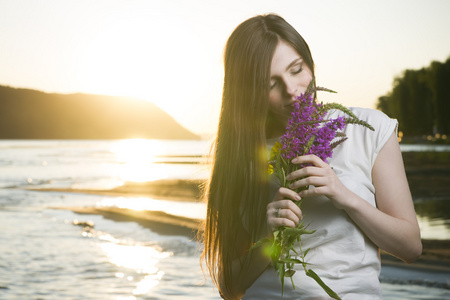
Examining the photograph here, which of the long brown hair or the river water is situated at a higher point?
the long brown hair

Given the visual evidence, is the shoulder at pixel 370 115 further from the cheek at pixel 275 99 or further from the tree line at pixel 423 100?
the tree line at pixel 423 100

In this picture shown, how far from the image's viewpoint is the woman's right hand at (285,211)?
6.37 ft

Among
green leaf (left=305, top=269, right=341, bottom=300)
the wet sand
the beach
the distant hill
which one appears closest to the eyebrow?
green leaf (left=305, top=269, right=341, bottom=300)

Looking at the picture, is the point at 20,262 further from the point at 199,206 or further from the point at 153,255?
the point at 199,206

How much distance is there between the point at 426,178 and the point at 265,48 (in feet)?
72.2

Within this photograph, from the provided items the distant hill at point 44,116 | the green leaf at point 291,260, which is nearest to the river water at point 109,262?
the green leaf at point 291,260

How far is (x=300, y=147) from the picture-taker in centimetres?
196

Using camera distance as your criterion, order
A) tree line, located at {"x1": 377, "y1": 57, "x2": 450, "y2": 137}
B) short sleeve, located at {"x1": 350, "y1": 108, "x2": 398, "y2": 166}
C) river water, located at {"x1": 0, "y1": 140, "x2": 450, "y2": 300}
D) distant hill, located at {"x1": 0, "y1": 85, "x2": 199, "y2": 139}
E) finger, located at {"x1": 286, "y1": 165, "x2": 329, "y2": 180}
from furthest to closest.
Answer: distant hill, located at {"x1": 0, "y1": 85, "x2": 199, "y2": 139} → tree line, located at {"x1": 377, "y1": 57, "x2": 450, "y2": 137} → river water, located at {"x1": 0, "y1": 140, "x2": 450, "y2": 300} → short sleeve, located at {"x1": 350, "y1": 108, "x2": 398, "y2": 166} → finger, located at {"x1": 286, "y1": 165, "x2": 329, "y2": 180}

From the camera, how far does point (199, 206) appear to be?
55.1 feet

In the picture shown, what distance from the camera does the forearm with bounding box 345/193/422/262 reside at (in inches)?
78.4

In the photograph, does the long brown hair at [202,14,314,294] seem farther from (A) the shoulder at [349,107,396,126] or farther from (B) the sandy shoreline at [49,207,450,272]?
(B) the sandy shoreline at [49,207,450,272]

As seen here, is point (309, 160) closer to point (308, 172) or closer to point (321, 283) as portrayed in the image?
point (308, 172)

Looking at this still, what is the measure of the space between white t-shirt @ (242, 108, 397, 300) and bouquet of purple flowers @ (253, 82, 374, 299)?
11cm

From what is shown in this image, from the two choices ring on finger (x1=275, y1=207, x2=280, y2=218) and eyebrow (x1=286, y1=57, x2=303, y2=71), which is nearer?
ring on finger (x1=275, y1=207, x2=280, y2=218)
